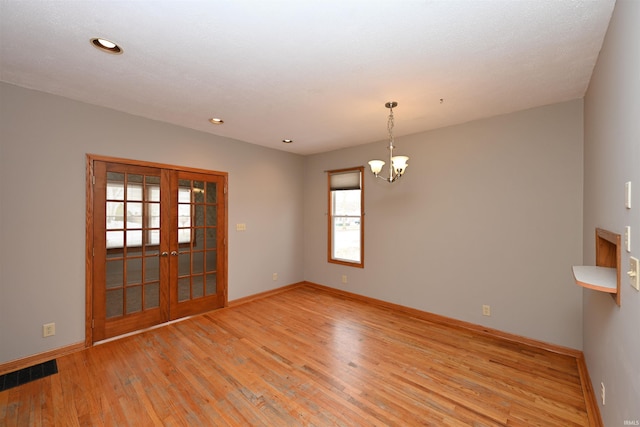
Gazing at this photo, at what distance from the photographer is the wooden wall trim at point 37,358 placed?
→ 250cm

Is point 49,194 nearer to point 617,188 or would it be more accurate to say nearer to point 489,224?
point 617,188

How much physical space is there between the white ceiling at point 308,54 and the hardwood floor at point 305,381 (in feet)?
8.90

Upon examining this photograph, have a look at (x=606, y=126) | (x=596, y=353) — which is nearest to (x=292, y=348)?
(x=596, y=353)

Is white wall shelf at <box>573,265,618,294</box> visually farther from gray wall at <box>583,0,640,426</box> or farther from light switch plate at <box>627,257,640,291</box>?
light switch plate at <box>627,257,640,291</box>

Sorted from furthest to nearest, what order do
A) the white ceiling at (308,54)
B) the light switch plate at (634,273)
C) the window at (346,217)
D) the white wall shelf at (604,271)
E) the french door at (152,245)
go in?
1. the window at (346,217)
2. the french door at (152,245)
3. the white ceiling at (308,54)
4. the white wall shelf at (604,271)
5. the light switch plate at (634,273)

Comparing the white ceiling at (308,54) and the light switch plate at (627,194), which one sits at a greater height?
the white ceiling at (308,54)

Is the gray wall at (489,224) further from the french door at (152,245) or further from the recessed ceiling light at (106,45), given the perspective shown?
the recessed ceiling light at (106,45)

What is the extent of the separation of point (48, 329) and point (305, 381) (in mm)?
2725

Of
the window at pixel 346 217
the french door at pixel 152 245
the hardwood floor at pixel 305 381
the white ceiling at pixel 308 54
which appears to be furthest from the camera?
the window at pixel 346 217

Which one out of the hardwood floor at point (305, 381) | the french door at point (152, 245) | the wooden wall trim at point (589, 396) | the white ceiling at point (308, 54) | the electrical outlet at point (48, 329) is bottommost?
the hardwood floor at point (305, 381)

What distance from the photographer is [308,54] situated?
201 centimetres

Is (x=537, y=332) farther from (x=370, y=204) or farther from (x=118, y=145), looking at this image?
(x=118, y=145)

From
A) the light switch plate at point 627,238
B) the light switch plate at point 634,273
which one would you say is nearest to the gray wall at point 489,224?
the light switch plate at point 627,238

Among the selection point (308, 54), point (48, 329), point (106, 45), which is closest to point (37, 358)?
point (48, 329)
